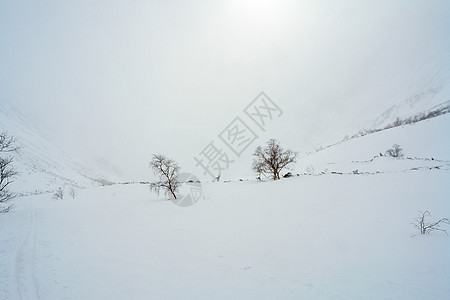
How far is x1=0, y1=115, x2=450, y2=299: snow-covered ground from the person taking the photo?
4367 mm

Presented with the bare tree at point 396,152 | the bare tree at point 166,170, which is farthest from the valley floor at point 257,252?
the bare tree at point 396,152

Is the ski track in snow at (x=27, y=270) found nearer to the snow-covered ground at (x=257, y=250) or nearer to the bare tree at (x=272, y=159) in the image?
the snow-covered ground at (x=257, y=250)

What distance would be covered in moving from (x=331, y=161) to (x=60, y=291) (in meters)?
29.2

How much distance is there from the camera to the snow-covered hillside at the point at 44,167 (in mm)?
33938

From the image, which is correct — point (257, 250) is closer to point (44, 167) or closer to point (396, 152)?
point (396, 152)

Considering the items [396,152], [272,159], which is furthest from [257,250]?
[396,152]

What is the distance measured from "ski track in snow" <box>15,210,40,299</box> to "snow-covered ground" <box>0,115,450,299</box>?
0.04 m

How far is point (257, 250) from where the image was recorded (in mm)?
6281

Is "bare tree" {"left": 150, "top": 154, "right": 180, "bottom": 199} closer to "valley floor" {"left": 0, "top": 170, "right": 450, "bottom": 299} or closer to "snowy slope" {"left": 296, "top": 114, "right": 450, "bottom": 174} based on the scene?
"valley floor" {"left": 0, "top": 170, "right": 450, "bottom": 299}

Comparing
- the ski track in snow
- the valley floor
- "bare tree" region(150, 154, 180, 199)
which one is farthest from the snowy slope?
the ski track in snow

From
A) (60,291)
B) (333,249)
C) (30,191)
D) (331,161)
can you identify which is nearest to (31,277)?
(60,291)

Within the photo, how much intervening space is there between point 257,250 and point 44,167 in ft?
194

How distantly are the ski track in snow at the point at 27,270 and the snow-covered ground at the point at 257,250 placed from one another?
37 millimetres

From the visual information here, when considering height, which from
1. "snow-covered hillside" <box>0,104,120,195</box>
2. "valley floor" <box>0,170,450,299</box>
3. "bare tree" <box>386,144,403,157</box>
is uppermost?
"snow-covered hillside" <box>0,104,120,195</box>
